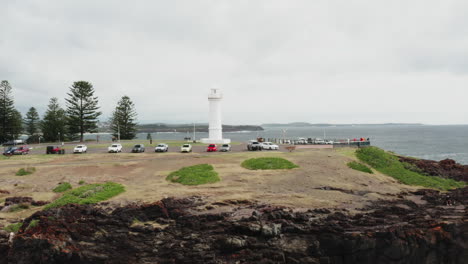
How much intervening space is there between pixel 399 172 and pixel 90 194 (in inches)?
1052

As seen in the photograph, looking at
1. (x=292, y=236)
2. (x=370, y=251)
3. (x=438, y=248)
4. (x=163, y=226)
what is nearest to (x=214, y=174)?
(x=163, y=226)

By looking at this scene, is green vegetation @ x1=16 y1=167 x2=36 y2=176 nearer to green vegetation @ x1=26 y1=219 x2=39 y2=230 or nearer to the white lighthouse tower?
green vegetation @ x1=26 y1=219 x2=39 y2=230

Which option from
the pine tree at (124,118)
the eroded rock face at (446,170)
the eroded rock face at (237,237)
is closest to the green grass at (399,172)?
the eroded rock face at (446,170)

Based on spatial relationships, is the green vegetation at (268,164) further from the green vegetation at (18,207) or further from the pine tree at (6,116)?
the pine tree at (6,116)

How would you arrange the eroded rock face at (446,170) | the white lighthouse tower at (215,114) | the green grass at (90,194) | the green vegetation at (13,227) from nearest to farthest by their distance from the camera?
the green vegetation at (13,227)
the green grass at (90,194)
the eroded rock face at (446,170)
the white lighthouse tower at (215,114)

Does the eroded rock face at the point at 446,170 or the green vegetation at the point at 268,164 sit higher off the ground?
the green vegetation at the point at 268,164

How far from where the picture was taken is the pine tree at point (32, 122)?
314ft

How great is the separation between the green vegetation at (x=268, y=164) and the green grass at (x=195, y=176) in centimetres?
379

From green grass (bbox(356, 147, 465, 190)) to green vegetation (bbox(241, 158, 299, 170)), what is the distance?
29.9ft

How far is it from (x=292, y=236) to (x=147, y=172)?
17.2 metres

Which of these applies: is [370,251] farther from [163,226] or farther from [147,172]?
[147,172]

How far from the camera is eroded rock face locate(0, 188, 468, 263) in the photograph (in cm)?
1293

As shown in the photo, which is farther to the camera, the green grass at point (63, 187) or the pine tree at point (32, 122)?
the pine tree at point (32, 122)

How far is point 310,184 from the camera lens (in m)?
22.3
